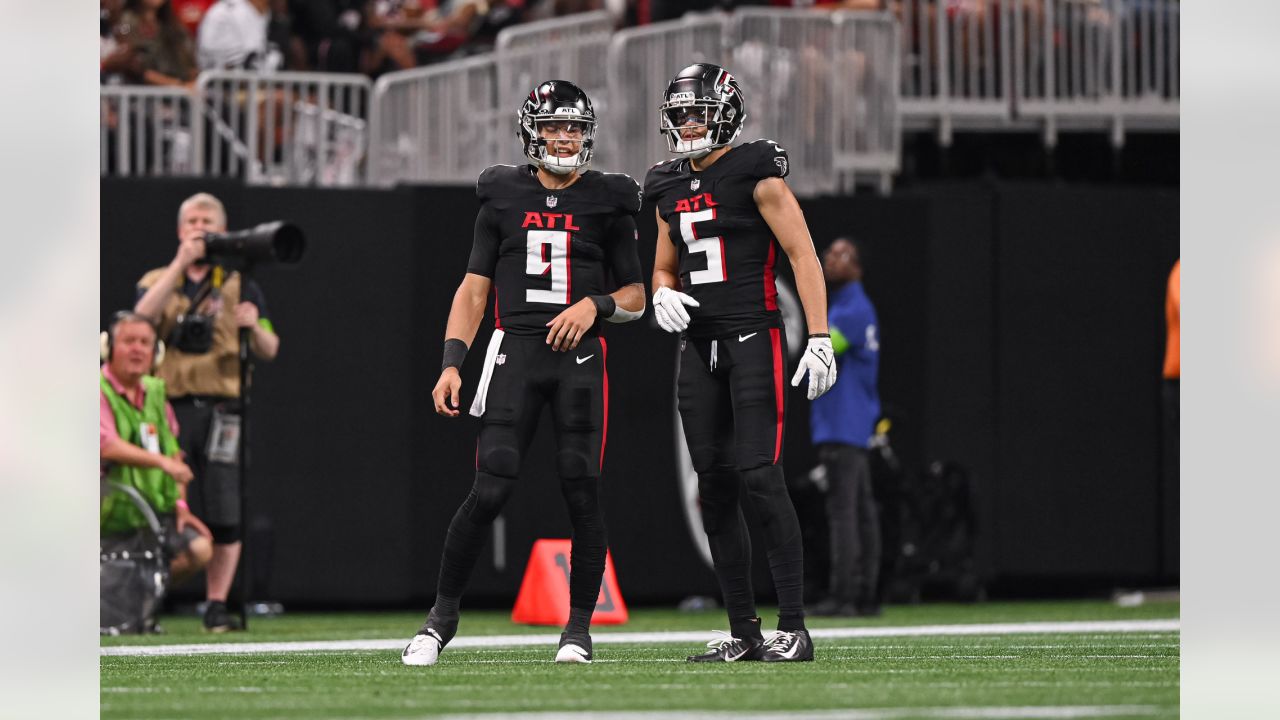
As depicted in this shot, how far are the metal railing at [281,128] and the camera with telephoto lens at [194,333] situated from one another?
218 centimetres

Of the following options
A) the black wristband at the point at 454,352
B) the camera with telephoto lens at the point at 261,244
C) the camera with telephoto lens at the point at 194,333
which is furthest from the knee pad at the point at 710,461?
the camera with telephoto lens at the point at 194,333

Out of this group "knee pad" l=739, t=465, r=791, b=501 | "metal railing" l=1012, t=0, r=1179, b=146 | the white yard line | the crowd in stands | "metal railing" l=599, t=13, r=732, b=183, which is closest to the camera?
"knee pad" l=739, t=465, r=791, b=501

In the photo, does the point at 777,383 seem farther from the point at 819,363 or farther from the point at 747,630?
the point at 747,630

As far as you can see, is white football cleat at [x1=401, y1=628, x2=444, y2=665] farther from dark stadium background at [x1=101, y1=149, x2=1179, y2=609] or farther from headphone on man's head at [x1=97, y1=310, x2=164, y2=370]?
dark stadium background at [x1=101, y1=149, x2=1179, y2=609]

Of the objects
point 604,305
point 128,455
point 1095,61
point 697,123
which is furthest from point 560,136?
point 1095,61

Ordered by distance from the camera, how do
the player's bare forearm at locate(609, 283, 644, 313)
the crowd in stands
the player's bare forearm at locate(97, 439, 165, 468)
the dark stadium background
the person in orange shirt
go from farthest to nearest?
1. the crowd in stands
2. the dark stadium background
3. the person in orange shirt
4. the player's bare forearm at locate(97, 439, 165, 468)
5. the player's bare forearm at locate(609, 283, 644, 313)

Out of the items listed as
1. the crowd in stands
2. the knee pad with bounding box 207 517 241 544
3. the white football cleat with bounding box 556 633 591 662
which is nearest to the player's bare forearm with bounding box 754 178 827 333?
the white football cleat with bounding box 556 633 591 662

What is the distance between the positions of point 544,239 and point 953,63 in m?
6.72

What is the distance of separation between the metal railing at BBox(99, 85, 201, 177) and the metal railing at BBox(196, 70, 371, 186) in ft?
0.42

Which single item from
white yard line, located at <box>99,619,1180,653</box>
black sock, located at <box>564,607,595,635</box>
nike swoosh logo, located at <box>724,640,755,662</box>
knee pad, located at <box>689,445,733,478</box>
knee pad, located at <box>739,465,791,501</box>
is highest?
knee pad, located at <box>689,445,733,478</box>

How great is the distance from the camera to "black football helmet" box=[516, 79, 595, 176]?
20.5ft

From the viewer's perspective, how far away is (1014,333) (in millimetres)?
11500

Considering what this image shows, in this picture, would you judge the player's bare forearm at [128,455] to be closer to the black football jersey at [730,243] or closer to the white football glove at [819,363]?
the black football jersey at [730,243]

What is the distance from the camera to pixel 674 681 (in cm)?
536
